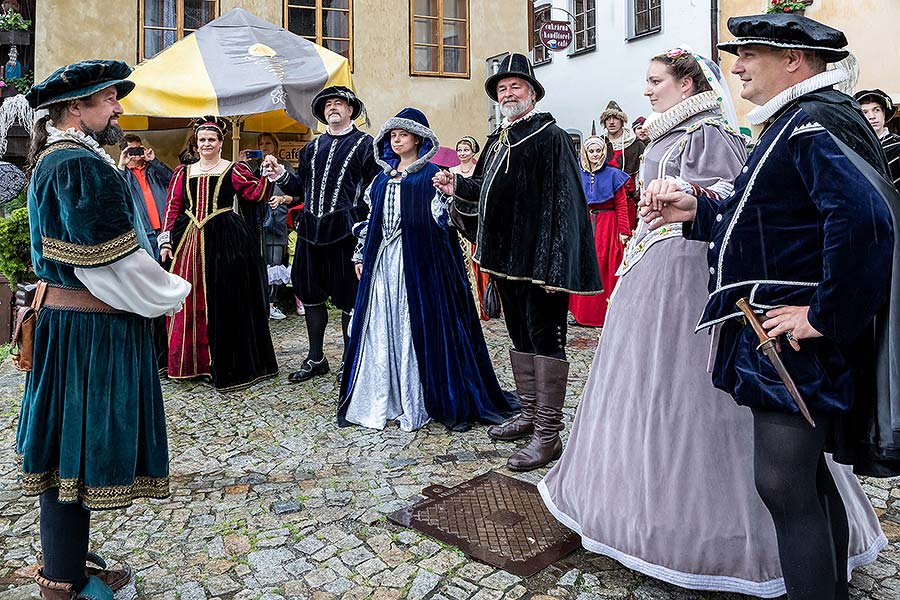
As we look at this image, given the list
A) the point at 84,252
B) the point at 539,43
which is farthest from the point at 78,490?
the point at 539,43

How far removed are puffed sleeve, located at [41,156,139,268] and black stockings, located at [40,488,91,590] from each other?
751 millimetres

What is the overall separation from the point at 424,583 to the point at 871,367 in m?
1.59

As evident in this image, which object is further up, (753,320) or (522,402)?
(753,320)

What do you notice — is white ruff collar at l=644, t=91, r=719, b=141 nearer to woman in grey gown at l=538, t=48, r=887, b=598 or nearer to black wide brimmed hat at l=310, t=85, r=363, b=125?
woman in grey gown at l=538, t=48, r=887, b=598

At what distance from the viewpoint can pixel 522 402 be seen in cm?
425

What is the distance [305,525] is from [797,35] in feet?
8.16

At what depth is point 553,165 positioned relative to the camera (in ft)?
12.6

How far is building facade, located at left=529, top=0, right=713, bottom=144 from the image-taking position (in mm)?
14469

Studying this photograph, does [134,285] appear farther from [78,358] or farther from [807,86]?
[807,86]

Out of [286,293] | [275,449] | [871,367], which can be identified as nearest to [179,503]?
[275,449]

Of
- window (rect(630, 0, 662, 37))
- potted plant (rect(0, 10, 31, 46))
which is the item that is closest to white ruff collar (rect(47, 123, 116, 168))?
potted plant (rect(0, 10, 31, 46))

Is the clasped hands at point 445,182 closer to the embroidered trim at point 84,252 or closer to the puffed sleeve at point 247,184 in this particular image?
the puffed sleeve at point 247,184

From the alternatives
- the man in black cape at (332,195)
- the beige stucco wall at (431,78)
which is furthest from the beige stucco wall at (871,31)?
the man in black cape at (332,195)

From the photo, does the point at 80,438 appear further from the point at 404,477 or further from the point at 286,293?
the point at 286,293
